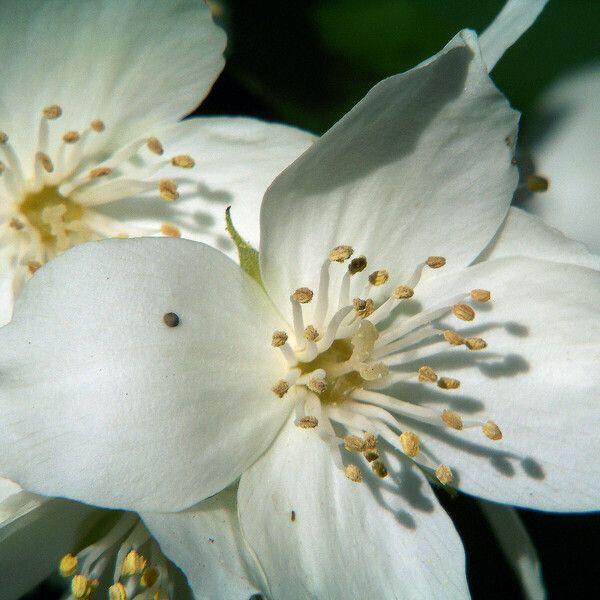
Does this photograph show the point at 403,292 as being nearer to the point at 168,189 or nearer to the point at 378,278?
the point at 378,278

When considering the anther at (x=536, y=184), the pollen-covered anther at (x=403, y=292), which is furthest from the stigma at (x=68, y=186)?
the anther at (x=536, y=184)

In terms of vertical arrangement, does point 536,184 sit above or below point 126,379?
above

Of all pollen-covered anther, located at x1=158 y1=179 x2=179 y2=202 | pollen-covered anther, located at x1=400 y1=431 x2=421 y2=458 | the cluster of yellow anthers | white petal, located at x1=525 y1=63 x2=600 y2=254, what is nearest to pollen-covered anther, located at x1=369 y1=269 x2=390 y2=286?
the cluster of yellow anthers

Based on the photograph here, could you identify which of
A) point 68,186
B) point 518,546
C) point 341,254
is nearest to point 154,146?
point 68,186

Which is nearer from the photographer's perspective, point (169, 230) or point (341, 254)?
point (341, 254)

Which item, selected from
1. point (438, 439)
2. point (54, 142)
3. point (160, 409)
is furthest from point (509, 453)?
point (54, 142)

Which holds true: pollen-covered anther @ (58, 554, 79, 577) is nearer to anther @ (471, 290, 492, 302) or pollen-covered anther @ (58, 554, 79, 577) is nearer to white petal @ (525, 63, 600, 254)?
anther @ (471, 290, 492, 302)
